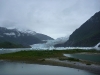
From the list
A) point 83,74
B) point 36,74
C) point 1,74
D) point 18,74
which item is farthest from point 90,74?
point 1,74

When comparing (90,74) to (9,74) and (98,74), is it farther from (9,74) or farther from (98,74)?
(9,74)

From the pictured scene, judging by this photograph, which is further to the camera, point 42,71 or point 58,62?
point 58,62

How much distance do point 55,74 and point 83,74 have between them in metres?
5.31

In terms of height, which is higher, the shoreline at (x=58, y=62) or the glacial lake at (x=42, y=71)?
the shoreline at (x=58, y=62)

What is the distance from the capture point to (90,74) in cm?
3089

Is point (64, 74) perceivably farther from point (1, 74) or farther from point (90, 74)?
point (1, 74)

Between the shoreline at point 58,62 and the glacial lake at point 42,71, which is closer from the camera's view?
the glacial lake at point 42,71

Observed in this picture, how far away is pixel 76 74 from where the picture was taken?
103 feet

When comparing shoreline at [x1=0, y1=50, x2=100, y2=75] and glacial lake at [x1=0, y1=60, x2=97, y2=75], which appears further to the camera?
shoreline at [x1=0, y1=50, x2=100, y2=75]

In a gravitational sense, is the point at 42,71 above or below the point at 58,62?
below

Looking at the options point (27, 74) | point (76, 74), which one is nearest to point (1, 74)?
point (27, 74)

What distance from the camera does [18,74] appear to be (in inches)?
1256

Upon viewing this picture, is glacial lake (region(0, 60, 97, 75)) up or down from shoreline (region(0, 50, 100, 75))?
down

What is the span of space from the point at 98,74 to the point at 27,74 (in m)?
13.3
